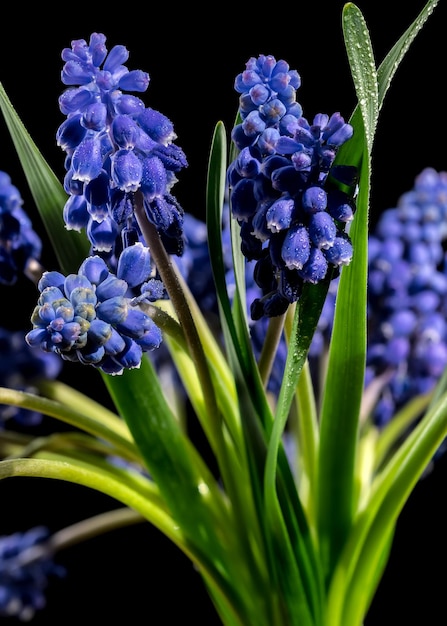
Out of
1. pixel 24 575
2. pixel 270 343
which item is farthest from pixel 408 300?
pixel 24 575

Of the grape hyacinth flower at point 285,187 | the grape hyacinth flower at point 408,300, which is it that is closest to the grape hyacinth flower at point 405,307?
the grape hyacinth flower at point 408,300

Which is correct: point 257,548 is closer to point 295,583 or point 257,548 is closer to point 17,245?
point 295,583

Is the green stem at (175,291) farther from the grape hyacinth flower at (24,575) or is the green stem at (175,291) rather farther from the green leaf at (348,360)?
the grape hyacinth flower at (24,575)

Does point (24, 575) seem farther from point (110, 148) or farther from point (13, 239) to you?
point (110, 148)

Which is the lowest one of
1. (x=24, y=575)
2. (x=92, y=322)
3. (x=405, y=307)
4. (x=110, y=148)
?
(x=24, y=575)

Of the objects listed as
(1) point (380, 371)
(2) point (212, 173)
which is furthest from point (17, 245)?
(1) point (380, 371)

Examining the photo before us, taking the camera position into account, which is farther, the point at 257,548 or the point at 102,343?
the point at 257,548

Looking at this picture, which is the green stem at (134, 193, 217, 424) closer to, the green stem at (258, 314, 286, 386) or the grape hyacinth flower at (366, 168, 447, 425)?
the green stem at (258, 314, 286, 386)
